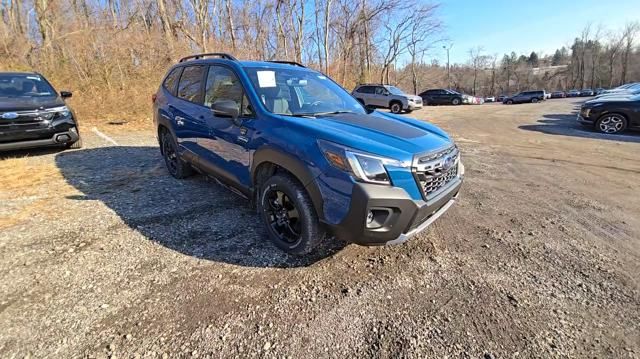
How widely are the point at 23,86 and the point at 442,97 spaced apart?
94.2ft

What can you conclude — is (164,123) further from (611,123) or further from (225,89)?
(611,123)

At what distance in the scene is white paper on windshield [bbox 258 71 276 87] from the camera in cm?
322

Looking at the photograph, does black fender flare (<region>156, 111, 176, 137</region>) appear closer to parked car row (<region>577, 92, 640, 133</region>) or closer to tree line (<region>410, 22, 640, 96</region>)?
parked car row (<region>577, 92, 640, 133</region>)

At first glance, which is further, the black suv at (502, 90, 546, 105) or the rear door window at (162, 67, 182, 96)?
the black suv at (502, 90, 546, 105)

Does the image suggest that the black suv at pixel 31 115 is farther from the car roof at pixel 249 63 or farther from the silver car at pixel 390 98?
the silver car at pixel 390 98

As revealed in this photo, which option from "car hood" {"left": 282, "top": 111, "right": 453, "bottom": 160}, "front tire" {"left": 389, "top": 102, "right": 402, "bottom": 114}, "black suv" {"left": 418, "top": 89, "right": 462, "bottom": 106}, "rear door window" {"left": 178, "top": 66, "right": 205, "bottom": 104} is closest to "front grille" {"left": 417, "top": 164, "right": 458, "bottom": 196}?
"car hood" {"left": 282, "top": 111, "right": 453, "bottom": 160}

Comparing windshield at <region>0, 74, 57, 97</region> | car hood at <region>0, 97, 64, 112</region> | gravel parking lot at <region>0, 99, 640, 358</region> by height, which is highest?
windshield at <region>0, 74, 57, 97</region>

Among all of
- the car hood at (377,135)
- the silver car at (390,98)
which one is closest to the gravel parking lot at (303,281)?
the car hood at (377,135)

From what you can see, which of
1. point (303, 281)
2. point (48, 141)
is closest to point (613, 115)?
point (303, 281)

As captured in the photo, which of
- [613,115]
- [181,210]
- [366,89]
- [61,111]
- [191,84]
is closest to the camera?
[181,210]

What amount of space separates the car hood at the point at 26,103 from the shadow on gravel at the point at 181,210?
41.1 inches

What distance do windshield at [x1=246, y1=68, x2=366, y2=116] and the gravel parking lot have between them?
1.34 meters

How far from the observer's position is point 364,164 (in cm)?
223

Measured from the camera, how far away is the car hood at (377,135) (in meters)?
2.33
